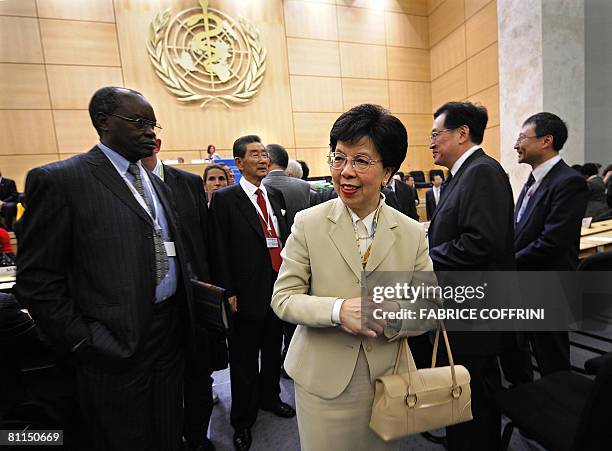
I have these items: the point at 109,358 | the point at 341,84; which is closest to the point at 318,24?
→ the point at 341,84

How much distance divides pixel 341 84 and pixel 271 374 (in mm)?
8308

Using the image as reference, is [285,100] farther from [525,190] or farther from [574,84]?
[525,190]

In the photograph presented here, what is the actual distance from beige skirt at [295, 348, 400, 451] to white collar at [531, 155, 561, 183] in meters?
1.81

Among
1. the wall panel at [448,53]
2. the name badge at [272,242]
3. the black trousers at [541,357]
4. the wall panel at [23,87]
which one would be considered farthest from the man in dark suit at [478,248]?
the wall panel at [448,53]

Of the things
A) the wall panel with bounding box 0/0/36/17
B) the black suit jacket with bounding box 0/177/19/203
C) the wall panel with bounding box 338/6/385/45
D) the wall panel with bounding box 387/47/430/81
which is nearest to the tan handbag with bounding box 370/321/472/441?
the black suit jacket with bounding box 0/177/19/203

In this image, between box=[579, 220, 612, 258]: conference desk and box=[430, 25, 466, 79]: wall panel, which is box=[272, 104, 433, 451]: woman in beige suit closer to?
box=[579, 220, 612, 258]: conference desk

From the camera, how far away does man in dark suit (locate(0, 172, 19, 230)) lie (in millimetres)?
5195

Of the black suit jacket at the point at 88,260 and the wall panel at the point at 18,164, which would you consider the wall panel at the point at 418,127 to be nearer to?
the wall panel at the point at 18,164

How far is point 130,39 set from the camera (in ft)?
23.3

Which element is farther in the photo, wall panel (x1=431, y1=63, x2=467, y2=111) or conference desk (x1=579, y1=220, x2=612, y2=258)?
wall panel (x1=431, y1=63, x2=467, y2=111)

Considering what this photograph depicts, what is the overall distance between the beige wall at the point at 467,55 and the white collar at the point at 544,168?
6517 millimetres

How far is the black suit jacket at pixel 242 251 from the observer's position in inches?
75.2

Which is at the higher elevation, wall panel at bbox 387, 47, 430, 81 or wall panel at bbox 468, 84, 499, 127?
wall panel at bbox 387, 47, 430, 81

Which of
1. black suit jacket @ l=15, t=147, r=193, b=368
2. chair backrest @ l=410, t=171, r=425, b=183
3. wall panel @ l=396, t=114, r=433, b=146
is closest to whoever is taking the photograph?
black suit jacket @ l=15, t=147, r=193, b=368
